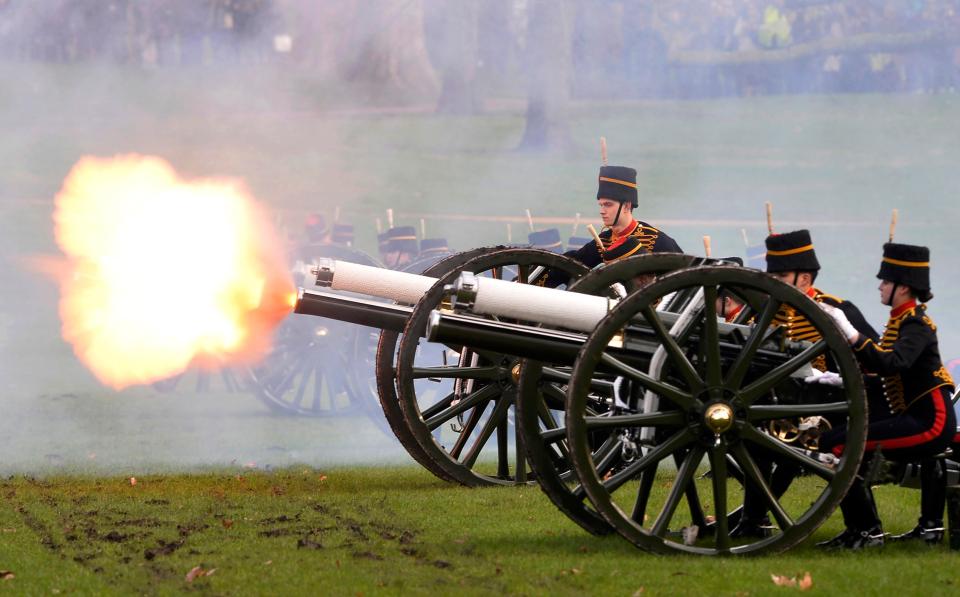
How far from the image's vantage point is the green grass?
658 centimetres

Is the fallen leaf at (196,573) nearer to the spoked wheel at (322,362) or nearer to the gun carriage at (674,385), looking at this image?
the gun carriage at (674,385)

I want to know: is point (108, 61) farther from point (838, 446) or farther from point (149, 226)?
point (838, 446)

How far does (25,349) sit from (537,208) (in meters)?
7.02

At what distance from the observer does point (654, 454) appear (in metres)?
6.89

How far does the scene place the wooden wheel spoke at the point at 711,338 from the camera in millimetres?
6824

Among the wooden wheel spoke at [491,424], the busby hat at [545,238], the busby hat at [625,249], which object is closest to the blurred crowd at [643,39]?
the busby hat at [545,238]

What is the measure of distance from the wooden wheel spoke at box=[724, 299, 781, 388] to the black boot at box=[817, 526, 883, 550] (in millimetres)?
983

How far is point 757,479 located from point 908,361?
849mm

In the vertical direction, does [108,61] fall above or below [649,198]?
above

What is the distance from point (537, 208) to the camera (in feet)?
70.9

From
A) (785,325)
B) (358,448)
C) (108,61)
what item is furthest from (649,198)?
(785,325)

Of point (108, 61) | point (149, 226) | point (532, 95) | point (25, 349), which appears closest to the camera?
point (149, 226)

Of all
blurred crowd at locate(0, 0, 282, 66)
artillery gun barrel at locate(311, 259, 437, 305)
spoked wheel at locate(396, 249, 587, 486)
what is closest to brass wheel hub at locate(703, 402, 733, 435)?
spoked wheel at locate(396, 249, 587, 486)

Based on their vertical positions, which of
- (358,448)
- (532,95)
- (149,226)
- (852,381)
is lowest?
(358,448)
